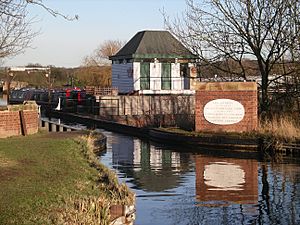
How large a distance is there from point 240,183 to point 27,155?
6391mm

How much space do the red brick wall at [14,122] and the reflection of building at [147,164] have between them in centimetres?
383

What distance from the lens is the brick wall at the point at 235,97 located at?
29328 mm

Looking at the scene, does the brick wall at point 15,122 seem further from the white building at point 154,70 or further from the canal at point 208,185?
the white building at point 154,70

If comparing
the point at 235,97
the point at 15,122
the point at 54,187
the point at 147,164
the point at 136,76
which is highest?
the point at 136,76

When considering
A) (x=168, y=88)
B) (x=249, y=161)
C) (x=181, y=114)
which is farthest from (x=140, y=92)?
(x=249, y=161)

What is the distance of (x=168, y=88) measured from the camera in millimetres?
53844

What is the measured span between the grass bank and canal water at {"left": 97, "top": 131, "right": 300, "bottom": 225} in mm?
1281

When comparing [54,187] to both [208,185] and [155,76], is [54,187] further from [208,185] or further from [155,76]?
[155,76]

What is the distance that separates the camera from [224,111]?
97.8ft

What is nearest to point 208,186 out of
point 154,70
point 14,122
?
point 14,122

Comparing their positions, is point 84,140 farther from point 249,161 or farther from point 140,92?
point 140,92

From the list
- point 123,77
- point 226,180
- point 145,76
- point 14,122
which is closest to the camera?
point 226,180

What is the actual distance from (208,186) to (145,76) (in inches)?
1431

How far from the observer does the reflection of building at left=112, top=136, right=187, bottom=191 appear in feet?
59.8
